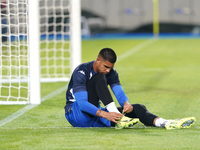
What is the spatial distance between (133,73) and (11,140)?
249 inches

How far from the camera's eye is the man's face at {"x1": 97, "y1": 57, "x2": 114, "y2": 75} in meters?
4.54

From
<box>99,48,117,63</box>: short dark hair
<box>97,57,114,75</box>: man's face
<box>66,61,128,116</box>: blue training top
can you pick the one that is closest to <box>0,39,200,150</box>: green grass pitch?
<box>66,61,128,116</box>: blue training top

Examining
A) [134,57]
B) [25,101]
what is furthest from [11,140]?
[134,57]

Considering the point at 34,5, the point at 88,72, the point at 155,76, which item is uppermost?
the point at 34,5

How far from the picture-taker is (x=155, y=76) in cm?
982

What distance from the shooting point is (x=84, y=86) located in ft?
15.0

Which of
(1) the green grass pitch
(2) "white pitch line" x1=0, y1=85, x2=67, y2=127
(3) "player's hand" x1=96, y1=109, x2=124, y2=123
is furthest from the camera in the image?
(2) "white pitch line" x1=0, y1=85, x2=67, y2=127

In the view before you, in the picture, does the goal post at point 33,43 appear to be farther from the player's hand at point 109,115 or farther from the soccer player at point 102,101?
the player's hand at point 109,115

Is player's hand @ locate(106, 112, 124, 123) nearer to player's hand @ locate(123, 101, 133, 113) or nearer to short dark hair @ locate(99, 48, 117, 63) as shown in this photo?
player's hand @ locate(123, 101, 133, 113)

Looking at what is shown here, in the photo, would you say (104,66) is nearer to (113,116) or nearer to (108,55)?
(108,55)

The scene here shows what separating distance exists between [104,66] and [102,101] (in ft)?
1.25

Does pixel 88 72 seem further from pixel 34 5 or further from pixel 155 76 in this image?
pixel 155 76

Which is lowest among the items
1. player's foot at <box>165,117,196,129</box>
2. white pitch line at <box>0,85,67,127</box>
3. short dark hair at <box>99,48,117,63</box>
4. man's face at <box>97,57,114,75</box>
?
white pitch line at <box>0,85,67,127</box>

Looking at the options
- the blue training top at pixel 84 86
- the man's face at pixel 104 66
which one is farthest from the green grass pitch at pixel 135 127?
the man's face at pixel 104 66
